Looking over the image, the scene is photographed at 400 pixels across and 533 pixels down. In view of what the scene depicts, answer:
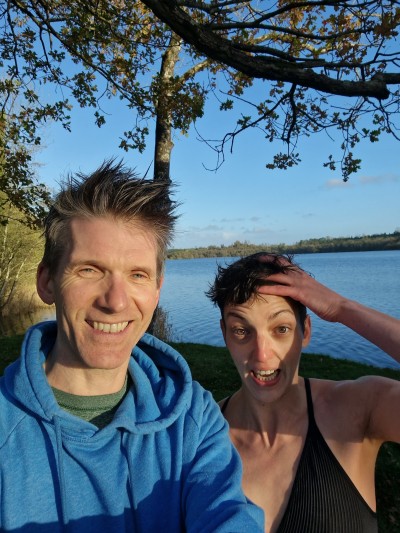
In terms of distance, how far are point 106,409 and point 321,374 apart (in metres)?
8.32

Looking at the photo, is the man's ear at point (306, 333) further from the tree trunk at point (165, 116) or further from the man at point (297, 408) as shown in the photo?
the tree trunk at point (165, 116)

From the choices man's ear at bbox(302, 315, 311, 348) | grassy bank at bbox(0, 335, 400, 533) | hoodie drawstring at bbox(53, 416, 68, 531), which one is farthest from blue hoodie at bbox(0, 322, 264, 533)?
grassy bank at bbox(0, 335, 400, 533)

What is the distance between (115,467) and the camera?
1580mm

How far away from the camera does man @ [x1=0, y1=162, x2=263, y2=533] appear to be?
1479 millimetres

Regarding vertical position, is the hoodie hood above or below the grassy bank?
above

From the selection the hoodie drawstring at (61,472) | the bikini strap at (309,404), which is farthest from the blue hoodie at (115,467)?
the bikini strap at (309,404)

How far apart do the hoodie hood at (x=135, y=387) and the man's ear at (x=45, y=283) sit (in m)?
0.19

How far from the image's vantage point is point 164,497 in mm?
1572

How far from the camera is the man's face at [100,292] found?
164 centimetres

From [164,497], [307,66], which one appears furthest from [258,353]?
[307,66]

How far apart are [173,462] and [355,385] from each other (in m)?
1.24

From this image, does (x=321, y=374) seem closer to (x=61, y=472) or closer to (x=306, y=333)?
(x=306, y=333)

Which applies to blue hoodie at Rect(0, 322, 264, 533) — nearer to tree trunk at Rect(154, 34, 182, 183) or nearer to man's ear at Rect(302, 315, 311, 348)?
man's ear at Rect(302, 315, 311, 348)

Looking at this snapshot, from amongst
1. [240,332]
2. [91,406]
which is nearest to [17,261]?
[240,332]
